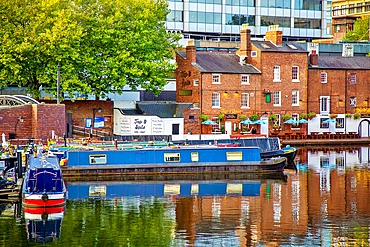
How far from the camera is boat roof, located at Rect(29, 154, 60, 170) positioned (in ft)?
145

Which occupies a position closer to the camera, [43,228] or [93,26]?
[43,228]

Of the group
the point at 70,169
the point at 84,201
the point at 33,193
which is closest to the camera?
the point at 33,193

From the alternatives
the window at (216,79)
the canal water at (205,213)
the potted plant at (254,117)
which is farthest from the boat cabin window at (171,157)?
the potted plant at (254,117)

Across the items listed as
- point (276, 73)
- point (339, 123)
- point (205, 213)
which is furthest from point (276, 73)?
point (205, 213)

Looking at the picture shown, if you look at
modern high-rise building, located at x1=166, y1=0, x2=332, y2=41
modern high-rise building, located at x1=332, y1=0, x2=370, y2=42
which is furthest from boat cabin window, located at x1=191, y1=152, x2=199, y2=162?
modern high-rise building, located at x1=332, y1=0, x2=370, y2=42

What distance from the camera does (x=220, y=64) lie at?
3305 inches

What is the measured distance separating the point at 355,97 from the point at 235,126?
16546 millimetres

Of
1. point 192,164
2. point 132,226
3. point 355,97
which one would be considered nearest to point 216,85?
point 355,97

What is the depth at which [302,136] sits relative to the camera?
283ft

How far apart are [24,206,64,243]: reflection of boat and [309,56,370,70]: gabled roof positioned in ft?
173

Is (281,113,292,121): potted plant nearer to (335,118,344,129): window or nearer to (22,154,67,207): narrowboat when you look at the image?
(335,118,344,129): window

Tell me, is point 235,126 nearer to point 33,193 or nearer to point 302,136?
point 302,136

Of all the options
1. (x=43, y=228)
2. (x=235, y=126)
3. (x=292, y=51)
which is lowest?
(x=43, y=228)

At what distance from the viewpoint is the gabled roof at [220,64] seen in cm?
8234
